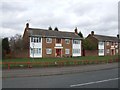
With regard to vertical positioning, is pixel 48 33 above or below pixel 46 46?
above

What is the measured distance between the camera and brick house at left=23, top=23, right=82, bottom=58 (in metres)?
51.4

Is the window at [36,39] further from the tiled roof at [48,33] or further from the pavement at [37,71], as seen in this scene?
the pavement at [37,71]

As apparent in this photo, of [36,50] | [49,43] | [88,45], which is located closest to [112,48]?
[88,45]

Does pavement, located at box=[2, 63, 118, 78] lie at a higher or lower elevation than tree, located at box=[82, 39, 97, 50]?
lower

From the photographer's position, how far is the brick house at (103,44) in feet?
223

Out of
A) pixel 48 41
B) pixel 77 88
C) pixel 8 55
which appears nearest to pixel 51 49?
pixel 48 41

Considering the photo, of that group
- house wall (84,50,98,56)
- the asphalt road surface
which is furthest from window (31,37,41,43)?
the asphalt road surface

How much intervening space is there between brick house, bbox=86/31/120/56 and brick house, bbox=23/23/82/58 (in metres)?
9.41

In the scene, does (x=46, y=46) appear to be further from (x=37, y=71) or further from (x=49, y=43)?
(x=37, y=71)

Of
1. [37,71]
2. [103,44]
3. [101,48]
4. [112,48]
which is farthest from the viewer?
[112,48]

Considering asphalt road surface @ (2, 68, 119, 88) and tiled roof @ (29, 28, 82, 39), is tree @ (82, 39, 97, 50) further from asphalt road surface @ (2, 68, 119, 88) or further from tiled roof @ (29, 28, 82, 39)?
asphalt road surface @ (2, 68, 119, 88)

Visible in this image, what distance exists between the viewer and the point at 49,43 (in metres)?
54.3

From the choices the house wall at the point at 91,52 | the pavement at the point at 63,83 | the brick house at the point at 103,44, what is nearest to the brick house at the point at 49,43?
the house wall at the point at 91,52

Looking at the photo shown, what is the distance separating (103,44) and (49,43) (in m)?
22.6
